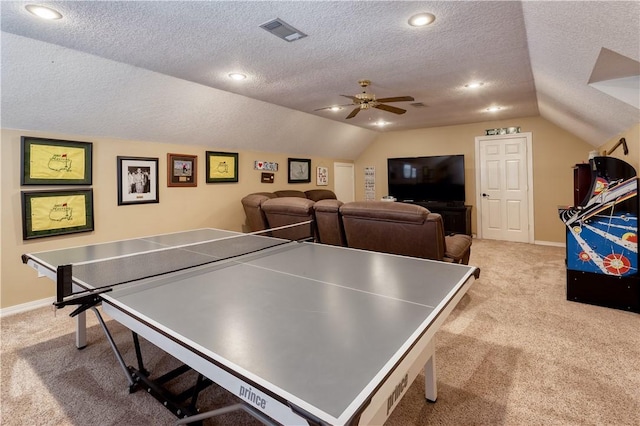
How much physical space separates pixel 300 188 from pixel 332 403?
19.8ft

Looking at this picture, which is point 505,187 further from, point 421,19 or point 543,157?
point 421,19

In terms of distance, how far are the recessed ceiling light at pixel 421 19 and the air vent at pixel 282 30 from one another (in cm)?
84

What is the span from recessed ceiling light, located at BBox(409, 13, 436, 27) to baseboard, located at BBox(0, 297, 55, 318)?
4479 mm

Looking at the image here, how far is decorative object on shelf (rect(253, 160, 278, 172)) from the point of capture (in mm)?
5711

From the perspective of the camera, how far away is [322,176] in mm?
7227

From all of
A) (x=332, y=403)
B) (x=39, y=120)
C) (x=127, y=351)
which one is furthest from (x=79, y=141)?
(x=332, y=403)

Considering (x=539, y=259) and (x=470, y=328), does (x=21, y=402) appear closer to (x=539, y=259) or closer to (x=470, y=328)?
(x=470, y=328)

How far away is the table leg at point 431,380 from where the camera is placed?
1806mm

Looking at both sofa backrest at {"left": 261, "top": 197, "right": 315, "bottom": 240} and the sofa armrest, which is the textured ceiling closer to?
sofa backrest at {"left": 261, "top": 197, "right": 315, "bottom": 240}

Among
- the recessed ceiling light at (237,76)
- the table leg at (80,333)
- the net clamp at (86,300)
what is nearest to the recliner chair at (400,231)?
the recessed ceiling light at (237,76)

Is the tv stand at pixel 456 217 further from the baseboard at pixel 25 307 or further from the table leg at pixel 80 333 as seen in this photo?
the baseboard at pixel 25 307

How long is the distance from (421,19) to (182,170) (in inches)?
144

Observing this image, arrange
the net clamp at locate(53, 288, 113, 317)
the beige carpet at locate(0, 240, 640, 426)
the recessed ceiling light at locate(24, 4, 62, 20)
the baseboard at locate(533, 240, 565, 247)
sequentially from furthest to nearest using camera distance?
the baseboard at locate(533, 240, 565, 247) < the recessed ceiling light at locate(24, 4, 62, 20) < the beige carpet at locate(0, 240, 640, 426) < the net clamp at locate(53, 288, 113, 317)

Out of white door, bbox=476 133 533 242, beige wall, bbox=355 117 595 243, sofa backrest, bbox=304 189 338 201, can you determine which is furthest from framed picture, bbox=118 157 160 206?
white door, bbox=476 133 533 242
